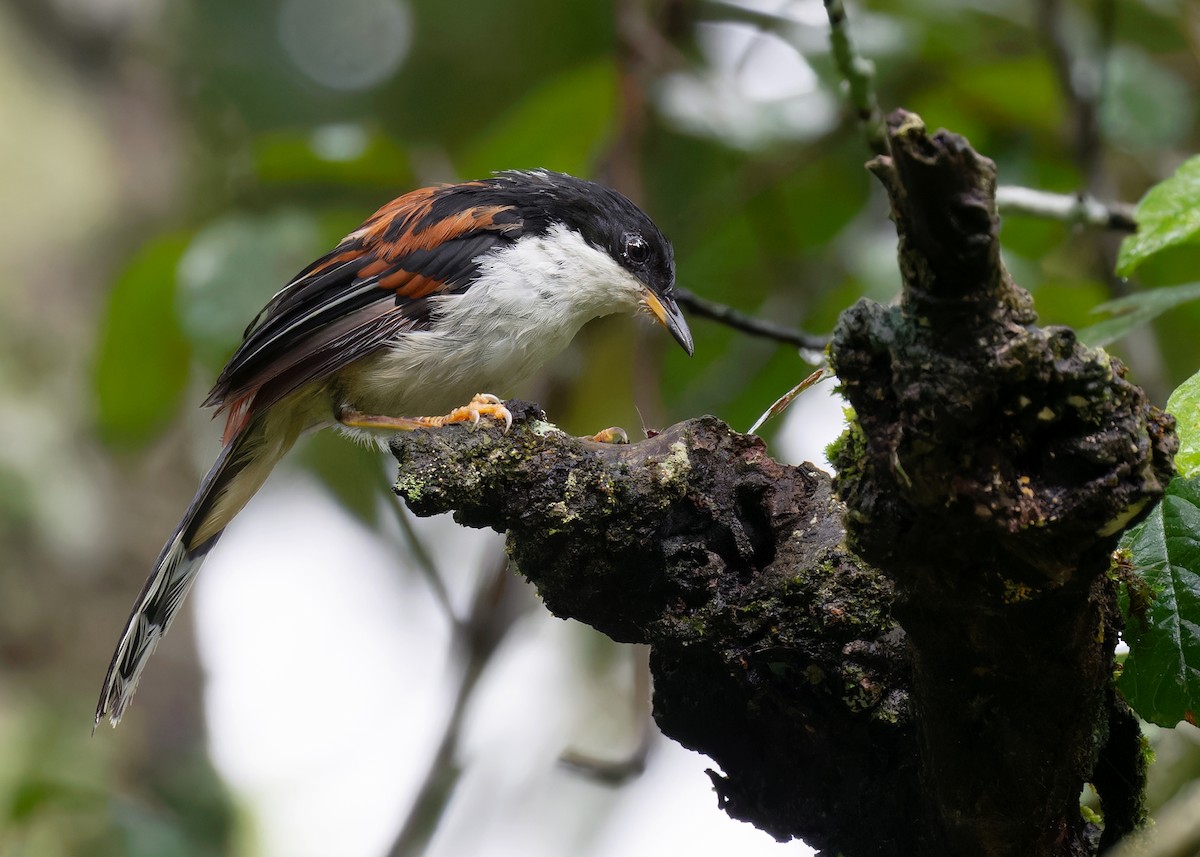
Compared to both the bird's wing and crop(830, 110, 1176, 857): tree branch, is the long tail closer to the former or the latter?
the bird's wing

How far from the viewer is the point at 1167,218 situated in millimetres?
2443

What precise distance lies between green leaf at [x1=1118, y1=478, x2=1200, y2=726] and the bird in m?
2.12

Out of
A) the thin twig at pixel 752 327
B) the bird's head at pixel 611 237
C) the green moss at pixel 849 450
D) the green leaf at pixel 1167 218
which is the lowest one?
the green moss at pixel 849 450

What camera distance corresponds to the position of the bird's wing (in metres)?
3.82

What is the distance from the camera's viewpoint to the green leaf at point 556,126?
14.7ft

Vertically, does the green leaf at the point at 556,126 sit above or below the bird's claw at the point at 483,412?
above

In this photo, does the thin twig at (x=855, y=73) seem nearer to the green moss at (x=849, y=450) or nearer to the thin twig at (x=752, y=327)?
the thin twig at (x=752, y=327)

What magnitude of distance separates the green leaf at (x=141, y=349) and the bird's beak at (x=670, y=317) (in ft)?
5.70

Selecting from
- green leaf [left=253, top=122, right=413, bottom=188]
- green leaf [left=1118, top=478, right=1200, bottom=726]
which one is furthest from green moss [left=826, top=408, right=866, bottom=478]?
green leaf [left=253, top=122, right=413, bottom=188]

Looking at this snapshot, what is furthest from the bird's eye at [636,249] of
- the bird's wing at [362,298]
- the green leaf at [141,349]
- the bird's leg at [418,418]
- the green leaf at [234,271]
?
the green leaf at [141,349]

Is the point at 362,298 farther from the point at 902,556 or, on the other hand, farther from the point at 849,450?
the point at 902,556

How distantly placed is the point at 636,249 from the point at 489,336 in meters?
0.80

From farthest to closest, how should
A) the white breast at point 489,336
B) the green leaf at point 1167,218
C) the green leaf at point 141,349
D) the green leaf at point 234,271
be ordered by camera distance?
the green leaf at point 141,349 < the green leaf at point 234,271 < the white breast at point 489,336 < the green leaf at point 1167,218

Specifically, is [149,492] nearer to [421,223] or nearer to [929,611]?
[421,223]
